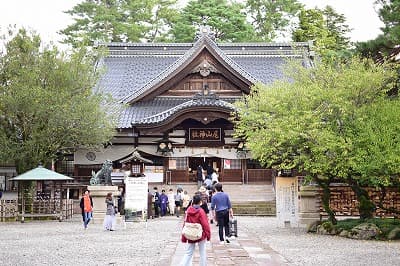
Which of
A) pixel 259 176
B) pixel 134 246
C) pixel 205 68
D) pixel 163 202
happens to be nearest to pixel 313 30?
pixel 205 68

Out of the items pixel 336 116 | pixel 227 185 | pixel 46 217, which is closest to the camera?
pixel 336 116

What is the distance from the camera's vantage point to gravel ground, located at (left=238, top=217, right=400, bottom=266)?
11336 millimetres

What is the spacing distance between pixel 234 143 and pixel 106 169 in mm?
12338

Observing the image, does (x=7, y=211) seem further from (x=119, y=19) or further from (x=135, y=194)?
(x=119, y=19)

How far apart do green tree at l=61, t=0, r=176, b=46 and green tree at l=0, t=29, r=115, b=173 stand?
24.2 m

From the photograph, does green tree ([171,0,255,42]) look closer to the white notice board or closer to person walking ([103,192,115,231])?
the white notice board

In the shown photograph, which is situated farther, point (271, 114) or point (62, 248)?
point (271, 114)

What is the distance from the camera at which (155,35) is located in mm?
50750

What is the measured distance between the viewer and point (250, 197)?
28672 millimetres

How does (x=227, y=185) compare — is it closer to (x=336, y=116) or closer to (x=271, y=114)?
(x=271, y=114)

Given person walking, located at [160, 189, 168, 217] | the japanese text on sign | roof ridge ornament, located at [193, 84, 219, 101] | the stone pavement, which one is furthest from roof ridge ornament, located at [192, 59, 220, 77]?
the stone pavement

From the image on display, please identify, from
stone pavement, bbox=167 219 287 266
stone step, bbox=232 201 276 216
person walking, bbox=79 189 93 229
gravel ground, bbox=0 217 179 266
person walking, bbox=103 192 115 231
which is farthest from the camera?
stone step, bbox=232 201 276 216

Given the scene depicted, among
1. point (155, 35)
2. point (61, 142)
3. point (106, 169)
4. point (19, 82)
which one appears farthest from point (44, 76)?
point (155, 35)

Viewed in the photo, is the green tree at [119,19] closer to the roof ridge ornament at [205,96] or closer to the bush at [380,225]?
the roof ridge ornament at [205,96]
